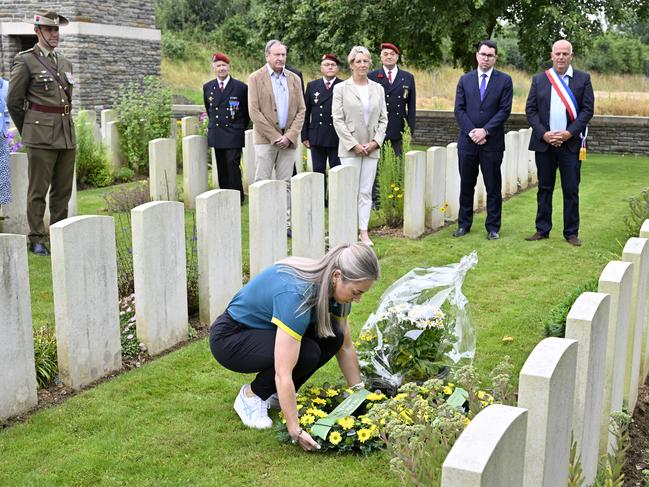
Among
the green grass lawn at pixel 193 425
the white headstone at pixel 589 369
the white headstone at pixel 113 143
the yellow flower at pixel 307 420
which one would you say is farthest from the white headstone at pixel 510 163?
the white headstone at pixel 589 369

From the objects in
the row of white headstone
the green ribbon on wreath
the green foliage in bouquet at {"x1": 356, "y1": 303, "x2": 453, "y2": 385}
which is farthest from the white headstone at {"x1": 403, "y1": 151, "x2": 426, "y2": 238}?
the green ribbon on wreath

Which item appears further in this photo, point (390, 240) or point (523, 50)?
point (523, 50)

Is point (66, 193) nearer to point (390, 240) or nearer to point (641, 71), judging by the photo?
point (390, 240)

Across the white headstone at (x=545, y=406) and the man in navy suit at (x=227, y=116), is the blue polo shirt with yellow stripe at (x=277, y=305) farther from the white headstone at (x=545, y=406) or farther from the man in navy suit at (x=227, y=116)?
the man in navy suit at (x=227, y=116)

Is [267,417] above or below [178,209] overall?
below

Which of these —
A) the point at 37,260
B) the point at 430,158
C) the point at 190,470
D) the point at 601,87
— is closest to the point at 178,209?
the point at 190,470

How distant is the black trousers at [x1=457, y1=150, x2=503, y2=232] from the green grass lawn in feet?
4.33

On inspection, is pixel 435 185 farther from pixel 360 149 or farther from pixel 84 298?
pixel 84 298

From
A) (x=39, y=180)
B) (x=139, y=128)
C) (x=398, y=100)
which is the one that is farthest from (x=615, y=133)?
(x=39, y=180)

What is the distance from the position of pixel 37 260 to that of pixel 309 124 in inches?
143

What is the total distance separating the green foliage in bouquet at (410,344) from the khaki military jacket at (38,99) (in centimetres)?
437

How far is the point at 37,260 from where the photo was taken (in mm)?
7645

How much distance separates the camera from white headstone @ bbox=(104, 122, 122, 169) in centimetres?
1290

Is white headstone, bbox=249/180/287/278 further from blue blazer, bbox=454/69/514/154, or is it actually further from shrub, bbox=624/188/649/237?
shrub, bbox=624/188/649/237
